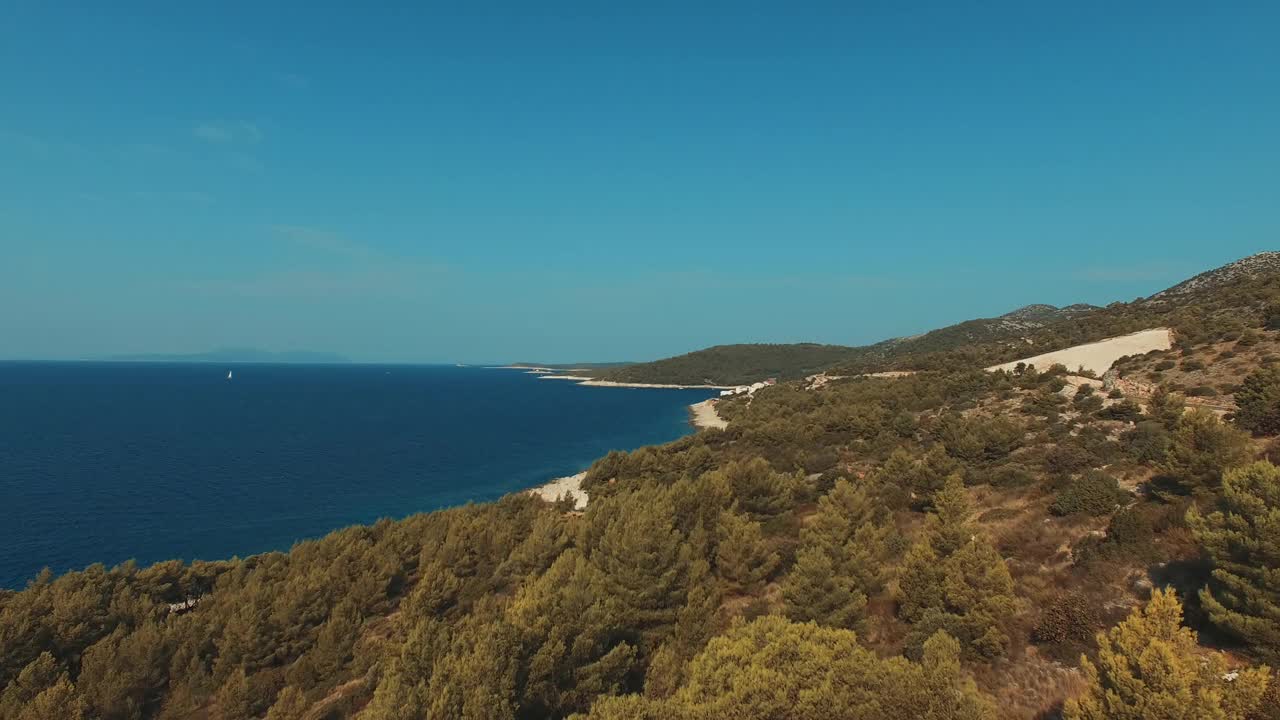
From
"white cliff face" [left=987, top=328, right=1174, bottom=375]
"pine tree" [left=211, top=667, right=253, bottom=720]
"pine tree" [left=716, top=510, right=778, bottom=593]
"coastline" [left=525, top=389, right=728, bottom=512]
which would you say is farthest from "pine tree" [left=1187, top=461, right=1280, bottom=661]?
"white cliff face" [left=987, top=328, right=1174, bottom=375]

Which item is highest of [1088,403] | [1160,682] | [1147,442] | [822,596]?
[1088,403]

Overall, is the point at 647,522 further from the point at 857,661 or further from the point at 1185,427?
the point at 1185,427

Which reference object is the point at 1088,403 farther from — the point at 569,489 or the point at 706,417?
the point at 706,417

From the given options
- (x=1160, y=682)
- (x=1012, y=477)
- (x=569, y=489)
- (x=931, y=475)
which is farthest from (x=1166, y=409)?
(x=569, y=489)

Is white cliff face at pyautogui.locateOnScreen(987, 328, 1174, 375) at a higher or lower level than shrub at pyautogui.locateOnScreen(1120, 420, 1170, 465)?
higher

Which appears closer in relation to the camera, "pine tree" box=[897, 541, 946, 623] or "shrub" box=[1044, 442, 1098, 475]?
"pine tree" box=[897, 541, 946, 623]

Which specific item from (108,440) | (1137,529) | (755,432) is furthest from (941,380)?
(108,440)

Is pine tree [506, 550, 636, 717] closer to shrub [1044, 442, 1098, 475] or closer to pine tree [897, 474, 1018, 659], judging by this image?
pine tree [897, 474, 1018, 659]
